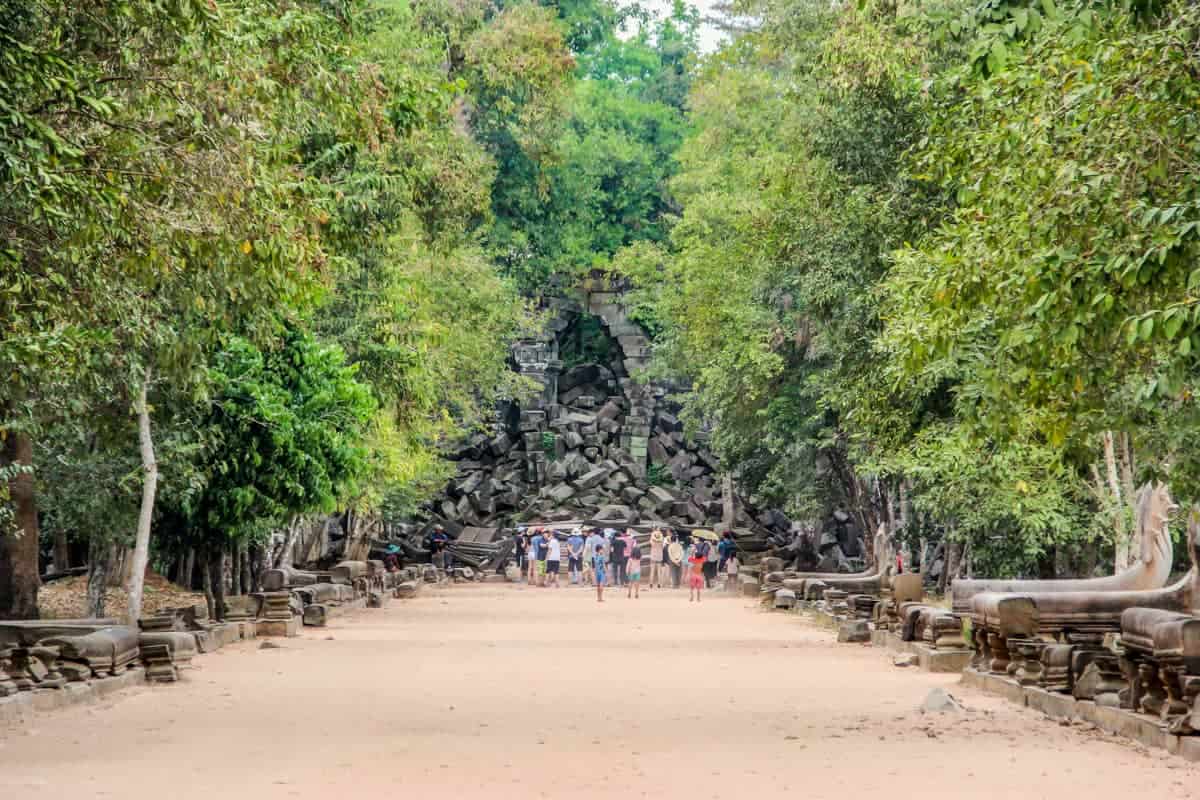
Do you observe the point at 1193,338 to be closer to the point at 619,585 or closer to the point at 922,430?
the point at 922,430

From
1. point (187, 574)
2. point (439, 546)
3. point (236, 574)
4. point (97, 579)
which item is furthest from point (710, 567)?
point (97, 579)

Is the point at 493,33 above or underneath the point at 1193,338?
above

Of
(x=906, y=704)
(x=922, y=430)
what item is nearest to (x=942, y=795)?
(x=906, y=704)

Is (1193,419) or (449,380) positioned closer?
(1193,419)

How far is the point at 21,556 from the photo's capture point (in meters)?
19.4

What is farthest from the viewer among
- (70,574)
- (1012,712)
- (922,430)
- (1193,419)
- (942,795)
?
(70,574)

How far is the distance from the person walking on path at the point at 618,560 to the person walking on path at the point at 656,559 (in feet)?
2.64

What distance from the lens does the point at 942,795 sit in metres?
8.95

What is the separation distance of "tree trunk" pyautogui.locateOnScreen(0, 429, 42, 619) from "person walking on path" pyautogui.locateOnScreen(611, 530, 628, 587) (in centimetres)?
2677

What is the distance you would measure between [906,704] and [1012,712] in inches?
40.1

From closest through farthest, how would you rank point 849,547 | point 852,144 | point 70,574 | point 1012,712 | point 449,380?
point 1012,712
point 852,144
point 70,574
point 449,380
point 849,547

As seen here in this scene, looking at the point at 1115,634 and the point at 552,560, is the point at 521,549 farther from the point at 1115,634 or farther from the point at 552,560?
the point at 1115,634

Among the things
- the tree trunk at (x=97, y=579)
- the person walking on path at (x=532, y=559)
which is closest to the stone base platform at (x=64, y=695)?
the tree trunk at (x=97, y=579)

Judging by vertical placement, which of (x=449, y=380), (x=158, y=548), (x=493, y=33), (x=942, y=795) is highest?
(x=493, y=33)
